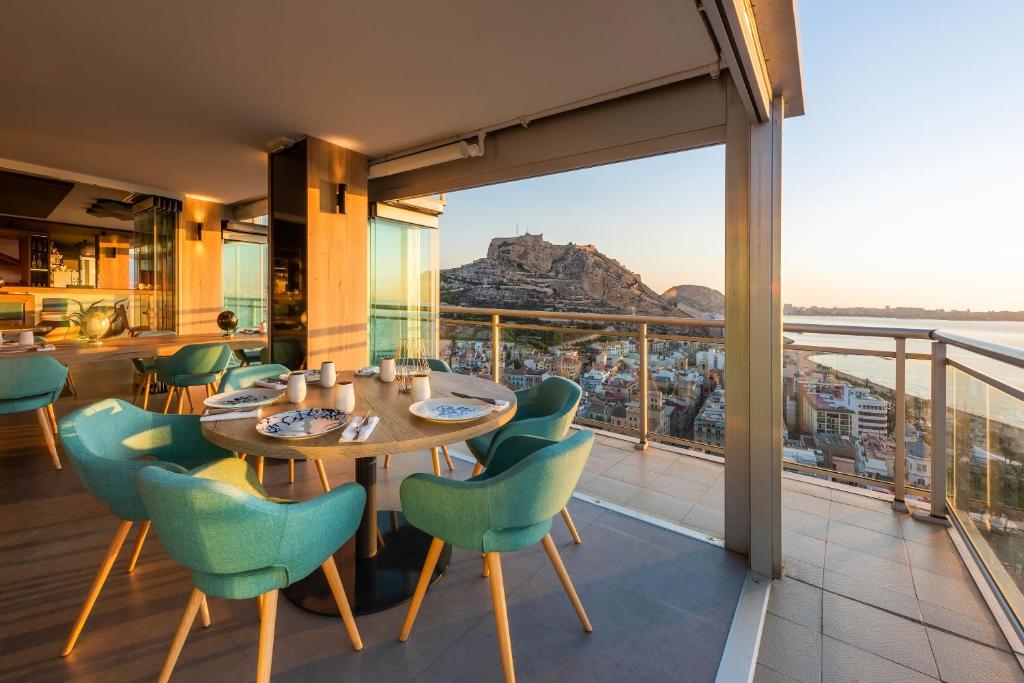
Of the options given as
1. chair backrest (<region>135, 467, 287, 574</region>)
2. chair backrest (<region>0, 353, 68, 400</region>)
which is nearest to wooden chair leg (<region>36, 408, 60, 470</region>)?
chair backrest (<region>0, 353, 68, 400</region>)

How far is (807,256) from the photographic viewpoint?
8.87 feet

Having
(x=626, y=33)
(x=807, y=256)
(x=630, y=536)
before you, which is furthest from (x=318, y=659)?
(x=807, y=256)

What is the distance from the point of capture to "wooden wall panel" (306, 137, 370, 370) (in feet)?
11.7

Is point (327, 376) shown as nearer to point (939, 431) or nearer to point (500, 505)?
point (500, 505)

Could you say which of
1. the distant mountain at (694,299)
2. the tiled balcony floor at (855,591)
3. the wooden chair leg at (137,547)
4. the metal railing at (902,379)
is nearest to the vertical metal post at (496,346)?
the metal railing at (902,379)

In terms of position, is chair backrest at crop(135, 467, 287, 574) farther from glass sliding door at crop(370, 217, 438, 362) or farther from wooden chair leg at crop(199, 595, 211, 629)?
glass sliding door at crop(370, 217, 438, 362)

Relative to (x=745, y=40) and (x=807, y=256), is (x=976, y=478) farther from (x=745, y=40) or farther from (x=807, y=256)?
(x=745, y=40)

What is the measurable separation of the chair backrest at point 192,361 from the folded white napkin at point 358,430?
10.1ft

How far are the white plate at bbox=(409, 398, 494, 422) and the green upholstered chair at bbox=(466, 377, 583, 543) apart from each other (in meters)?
0.21

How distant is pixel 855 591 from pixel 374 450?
2.14 m

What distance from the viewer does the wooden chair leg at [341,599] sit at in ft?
4.61

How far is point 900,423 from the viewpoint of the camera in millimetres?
2646

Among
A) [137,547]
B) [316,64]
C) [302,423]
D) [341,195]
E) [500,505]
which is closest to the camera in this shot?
[500,505]

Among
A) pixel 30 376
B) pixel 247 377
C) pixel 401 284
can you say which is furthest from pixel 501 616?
pixel 401 284
